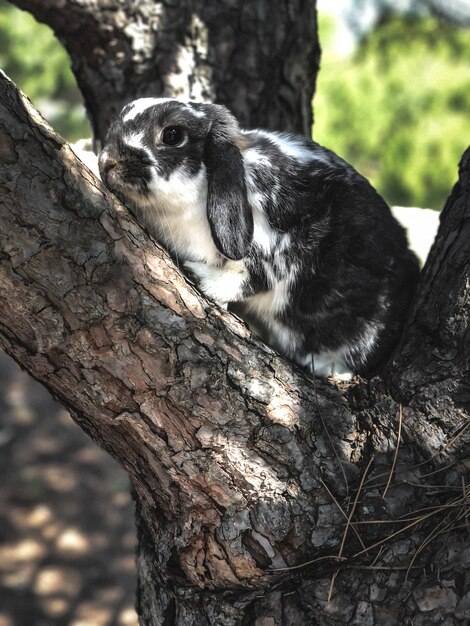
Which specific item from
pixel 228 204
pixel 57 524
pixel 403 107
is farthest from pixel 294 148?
pixel 403 107

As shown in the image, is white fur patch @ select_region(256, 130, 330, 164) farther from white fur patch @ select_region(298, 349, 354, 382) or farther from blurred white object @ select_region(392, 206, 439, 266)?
blurred white object @ select_region(392, 206, 439, 266)

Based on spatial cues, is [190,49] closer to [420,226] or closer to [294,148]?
[294,148]

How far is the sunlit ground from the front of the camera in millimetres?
3932

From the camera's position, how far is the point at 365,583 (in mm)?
1722

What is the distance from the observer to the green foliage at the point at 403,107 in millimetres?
4895

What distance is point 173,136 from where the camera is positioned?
202 cm

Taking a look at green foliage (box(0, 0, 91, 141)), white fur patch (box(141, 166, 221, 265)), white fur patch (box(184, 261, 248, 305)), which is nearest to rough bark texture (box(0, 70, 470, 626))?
white fur patch (box(184, 261, 248, 305))

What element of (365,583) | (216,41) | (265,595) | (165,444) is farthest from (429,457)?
(216,41)

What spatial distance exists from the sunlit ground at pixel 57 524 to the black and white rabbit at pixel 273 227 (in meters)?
2.40

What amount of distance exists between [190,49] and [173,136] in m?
0.84

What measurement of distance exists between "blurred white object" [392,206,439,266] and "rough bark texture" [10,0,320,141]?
0.79 m

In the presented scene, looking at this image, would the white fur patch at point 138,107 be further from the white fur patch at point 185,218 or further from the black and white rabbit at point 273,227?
the white fur patch at point 185,218

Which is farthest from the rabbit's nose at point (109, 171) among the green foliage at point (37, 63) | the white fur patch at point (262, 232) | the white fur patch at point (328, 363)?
the green foliage at point (37, 63)

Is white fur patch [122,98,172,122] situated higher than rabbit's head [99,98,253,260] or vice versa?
white fur patch [122,98,172,122]
